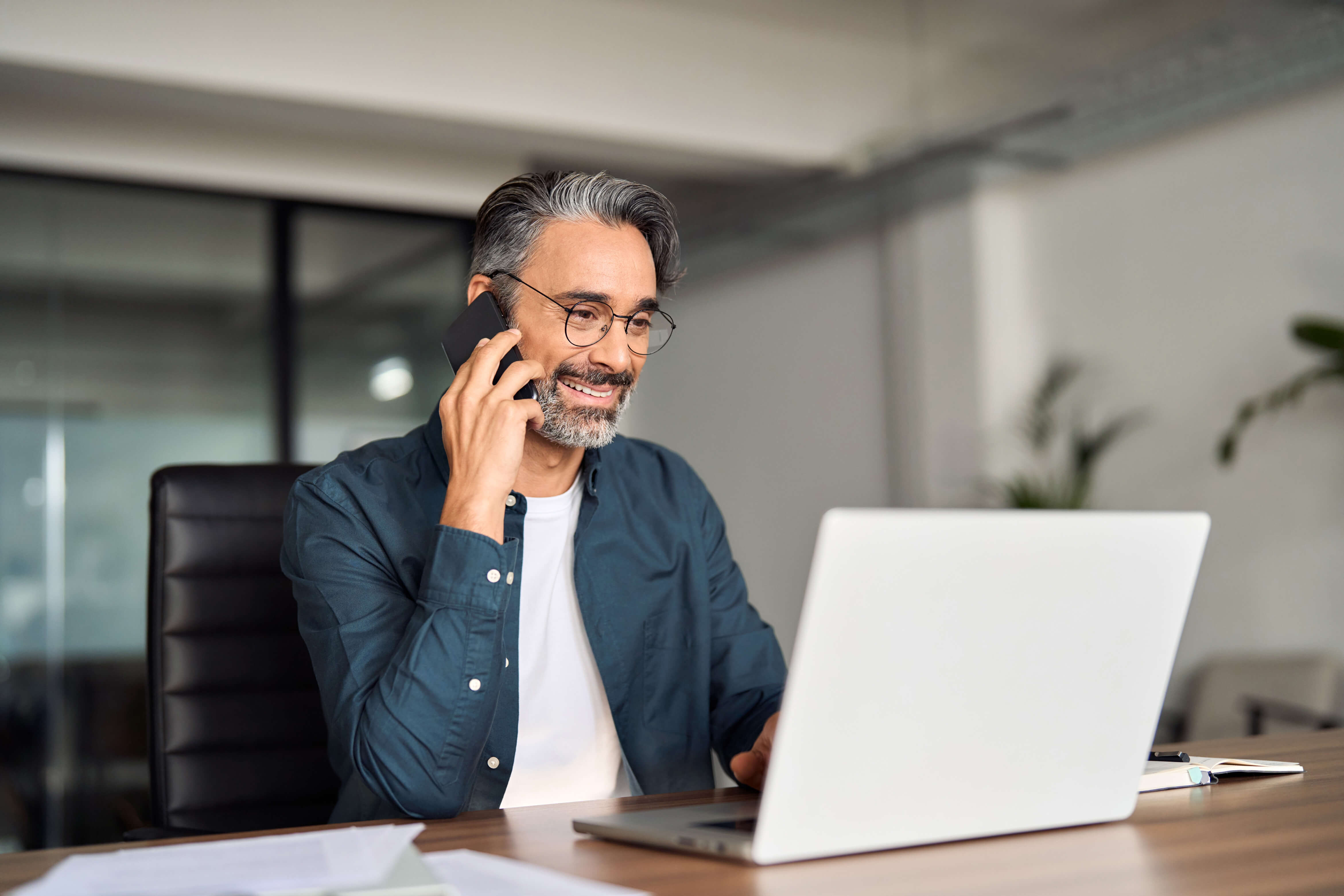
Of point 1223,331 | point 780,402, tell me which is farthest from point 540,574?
point 780,402

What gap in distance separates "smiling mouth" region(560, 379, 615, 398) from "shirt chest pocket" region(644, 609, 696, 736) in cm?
33

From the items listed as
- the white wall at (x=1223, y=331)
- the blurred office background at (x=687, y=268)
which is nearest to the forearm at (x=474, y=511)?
the blurred office background at (x=687, y=268)

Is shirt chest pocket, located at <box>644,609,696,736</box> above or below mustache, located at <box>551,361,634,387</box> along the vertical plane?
below

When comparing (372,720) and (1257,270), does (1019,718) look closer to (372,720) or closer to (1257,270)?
(372,720)

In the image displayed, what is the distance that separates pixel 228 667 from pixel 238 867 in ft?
3.39

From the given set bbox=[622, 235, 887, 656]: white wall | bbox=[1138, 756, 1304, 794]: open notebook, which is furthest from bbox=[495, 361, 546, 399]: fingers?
bbox=[622, 235, 887, 656]: white wall

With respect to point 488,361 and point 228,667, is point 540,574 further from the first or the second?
point 228,667

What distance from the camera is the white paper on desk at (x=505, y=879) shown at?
778 mm

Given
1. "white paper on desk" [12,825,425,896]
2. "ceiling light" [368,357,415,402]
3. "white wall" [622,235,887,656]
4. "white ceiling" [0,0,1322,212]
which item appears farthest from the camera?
"white wall" [622,235,887,656]

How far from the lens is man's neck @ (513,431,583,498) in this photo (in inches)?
68.8

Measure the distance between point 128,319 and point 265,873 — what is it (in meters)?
4.18

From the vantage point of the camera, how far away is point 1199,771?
124 centimetres

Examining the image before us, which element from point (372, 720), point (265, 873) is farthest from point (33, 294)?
point (265, 873)

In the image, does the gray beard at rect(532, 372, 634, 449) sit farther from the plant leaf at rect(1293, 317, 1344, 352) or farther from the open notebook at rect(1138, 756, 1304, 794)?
the plant leaf at rect(1293, 317, 1344, 352)
